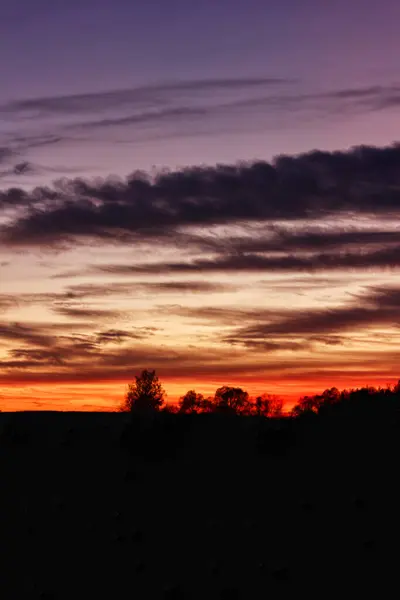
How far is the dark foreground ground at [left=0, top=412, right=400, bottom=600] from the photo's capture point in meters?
31.5

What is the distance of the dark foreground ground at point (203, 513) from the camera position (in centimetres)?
3147

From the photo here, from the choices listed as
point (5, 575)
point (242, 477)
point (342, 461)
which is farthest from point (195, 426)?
point (5, 575)

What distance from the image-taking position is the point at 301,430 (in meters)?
35.9

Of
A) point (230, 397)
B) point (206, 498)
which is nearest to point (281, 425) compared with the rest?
point (206, 498)

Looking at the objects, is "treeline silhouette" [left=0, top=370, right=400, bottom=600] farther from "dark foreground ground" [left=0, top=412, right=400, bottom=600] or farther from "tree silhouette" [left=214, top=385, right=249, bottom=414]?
"tree silhouette" [left=214, top=385, right=249, bottom=414]

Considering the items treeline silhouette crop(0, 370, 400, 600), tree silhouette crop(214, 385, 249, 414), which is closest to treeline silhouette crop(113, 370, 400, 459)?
treeline silhouette crop(0, 370, 400, 600)

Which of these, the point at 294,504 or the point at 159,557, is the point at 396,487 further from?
the point at 159,557

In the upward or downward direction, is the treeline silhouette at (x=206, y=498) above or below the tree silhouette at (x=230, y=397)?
below

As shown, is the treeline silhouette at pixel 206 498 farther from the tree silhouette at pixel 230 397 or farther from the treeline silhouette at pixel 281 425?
the tree silhouette at pixel 230 397

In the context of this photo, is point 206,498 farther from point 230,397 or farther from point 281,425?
point 230,397

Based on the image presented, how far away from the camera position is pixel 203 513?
33906mm

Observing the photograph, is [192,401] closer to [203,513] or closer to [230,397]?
[230,397]

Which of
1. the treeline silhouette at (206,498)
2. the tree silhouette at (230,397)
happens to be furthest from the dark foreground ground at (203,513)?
the tree silhouette at (230,397)

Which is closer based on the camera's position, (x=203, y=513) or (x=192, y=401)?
(x=203, y=513)
